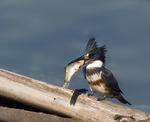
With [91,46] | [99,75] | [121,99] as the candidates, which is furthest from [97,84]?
[91,46]

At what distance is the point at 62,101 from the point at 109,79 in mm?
1103

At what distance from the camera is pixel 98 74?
5203 mm

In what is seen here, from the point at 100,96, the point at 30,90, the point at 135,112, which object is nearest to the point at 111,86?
the point at 100,96

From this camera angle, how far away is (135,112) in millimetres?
4715

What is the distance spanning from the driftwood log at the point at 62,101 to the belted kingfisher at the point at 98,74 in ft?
1.24

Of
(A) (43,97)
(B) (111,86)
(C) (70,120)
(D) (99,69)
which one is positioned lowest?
(C) (70,120)

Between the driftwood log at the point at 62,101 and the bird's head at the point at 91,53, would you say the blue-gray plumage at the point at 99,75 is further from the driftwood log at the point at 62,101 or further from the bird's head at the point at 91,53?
the driftwood log at the point at 62,101

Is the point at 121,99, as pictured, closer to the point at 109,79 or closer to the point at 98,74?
the point at 109,79

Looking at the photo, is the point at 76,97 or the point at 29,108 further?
the point at 29,108

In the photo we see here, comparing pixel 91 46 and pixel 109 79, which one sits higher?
pixel 91 46

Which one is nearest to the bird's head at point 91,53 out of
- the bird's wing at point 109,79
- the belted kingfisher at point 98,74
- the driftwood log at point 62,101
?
the belted kingfisher at point 98,74

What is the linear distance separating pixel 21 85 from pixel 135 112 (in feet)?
7.21

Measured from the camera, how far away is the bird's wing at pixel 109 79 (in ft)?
16.8

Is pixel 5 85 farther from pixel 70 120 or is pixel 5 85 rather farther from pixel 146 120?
pixel 146 120
